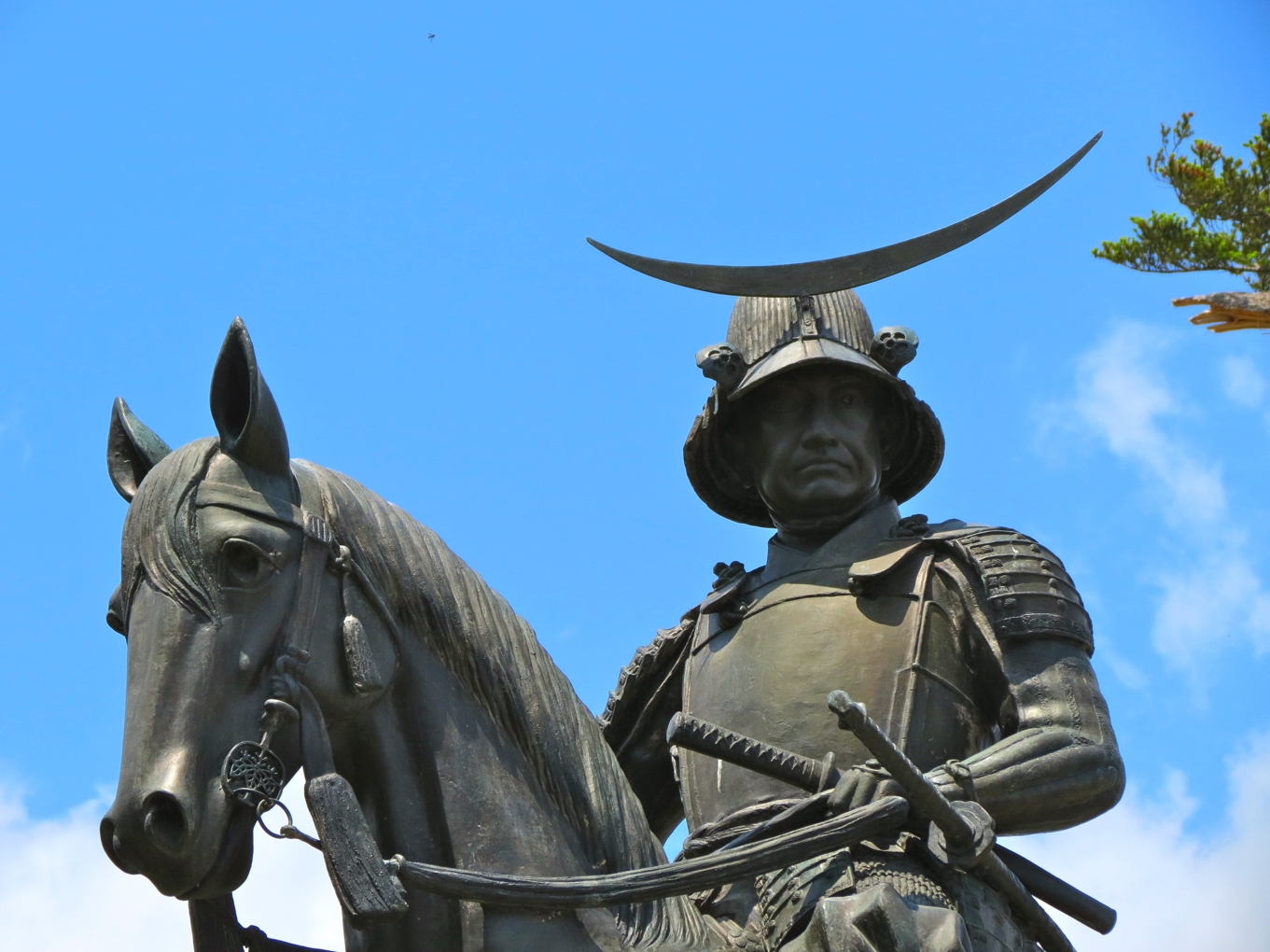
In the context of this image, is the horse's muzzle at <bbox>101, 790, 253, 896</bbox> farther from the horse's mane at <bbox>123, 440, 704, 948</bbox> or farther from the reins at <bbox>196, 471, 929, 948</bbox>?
the horse's mane at <bbox>123, 440, 704, 948</bbox>

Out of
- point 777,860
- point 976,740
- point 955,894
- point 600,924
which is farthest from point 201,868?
point 976,740

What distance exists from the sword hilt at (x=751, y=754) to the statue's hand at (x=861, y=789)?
129 millimetres

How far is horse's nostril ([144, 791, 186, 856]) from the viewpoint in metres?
4.77

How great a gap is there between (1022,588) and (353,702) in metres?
2.54

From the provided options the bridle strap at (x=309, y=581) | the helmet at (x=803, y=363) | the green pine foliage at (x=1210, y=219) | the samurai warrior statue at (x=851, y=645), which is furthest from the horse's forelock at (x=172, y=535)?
the green pine foliage at (x=1210, y=219)

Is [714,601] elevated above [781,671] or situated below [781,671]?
above

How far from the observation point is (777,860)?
5.38 metres

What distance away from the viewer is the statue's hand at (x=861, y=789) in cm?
574

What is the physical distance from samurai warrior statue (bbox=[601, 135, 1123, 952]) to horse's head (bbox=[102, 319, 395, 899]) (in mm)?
1603

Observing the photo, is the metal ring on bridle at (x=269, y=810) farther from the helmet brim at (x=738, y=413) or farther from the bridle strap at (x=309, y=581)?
the helmet brim at (x=738, y=413)

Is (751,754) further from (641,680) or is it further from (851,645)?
(641,680)

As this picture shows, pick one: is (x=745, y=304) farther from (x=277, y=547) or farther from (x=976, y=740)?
(x=277, y=547)

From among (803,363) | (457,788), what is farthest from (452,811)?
(803,363)

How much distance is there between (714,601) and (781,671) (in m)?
0.52
